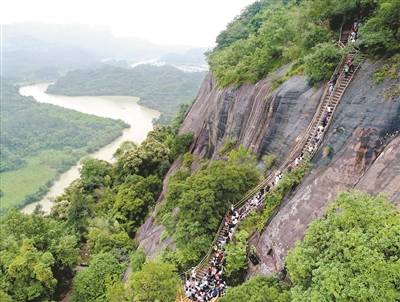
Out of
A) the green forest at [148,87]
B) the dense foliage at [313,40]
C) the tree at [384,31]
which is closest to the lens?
the tree at [384,31]

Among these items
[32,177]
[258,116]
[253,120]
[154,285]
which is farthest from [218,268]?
[32,177]

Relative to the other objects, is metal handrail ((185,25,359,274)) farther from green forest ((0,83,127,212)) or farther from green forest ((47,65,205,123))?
green forest ((47,65,205,123))

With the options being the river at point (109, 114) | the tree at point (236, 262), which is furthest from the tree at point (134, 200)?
the river at point (109, 114)

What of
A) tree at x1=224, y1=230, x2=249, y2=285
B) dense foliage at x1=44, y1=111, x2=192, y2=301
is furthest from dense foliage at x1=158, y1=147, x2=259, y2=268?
dense foliage at x1=44, y1=111, x2=192, y2=301

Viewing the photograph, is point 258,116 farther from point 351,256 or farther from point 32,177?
point 32,177

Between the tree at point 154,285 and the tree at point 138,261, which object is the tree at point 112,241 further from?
the tree at point 154,285
